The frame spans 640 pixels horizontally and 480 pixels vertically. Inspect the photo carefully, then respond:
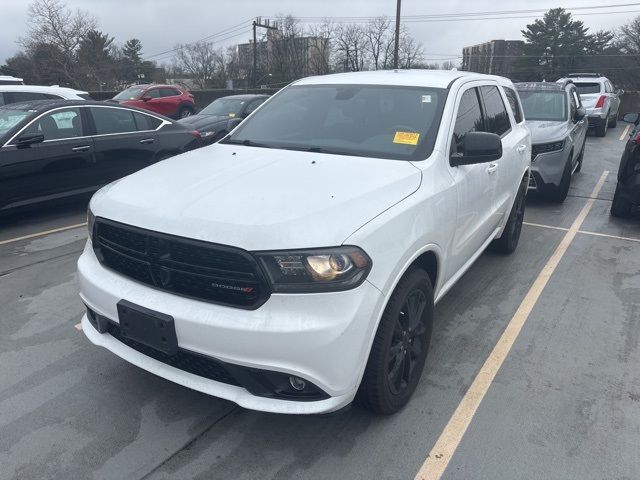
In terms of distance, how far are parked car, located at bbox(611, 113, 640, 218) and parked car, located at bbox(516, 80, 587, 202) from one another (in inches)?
32.6

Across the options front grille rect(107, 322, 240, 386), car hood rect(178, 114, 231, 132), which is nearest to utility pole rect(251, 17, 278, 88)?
car hood rect(178, 114, 231, 132)

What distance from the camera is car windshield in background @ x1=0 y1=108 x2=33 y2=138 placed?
641cm

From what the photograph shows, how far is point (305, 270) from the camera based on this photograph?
2277 mm

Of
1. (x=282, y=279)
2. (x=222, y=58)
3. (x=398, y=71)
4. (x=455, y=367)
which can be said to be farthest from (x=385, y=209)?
(x=222, y=58)

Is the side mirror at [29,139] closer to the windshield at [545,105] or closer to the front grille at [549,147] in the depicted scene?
the front grille at [549,147]

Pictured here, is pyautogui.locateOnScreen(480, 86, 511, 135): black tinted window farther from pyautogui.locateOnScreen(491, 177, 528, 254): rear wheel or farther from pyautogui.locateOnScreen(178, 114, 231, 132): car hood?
pyautogui.locateOnScreen(178, 114, 231, 132): car hood

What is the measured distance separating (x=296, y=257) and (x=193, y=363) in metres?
0.76

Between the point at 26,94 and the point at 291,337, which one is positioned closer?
the point at 291,337

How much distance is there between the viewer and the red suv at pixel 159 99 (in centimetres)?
1941

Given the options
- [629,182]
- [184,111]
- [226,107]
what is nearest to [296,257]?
[629,182]

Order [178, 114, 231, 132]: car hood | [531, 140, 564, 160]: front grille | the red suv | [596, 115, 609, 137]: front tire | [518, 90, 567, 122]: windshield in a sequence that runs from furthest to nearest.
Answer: the red suv, [596, 115, 609, 137]: front tire, [178, 114, 231, 132]: car hood, [518, 90, 567, 122]: windshield, [531, 140, 564, 160]: front grille

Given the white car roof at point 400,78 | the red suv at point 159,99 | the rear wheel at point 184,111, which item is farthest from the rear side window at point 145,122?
the rear wheel at point 184,111

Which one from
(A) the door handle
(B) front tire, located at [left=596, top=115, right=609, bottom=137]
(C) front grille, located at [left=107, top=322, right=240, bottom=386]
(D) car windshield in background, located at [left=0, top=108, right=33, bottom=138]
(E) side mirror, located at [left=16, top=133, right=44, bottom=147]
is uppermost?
(D) car windshield in background, located at [left=0, top=108, right=33, bottom=138]

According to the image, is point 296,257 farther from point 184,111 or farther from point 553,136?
point 184,111
